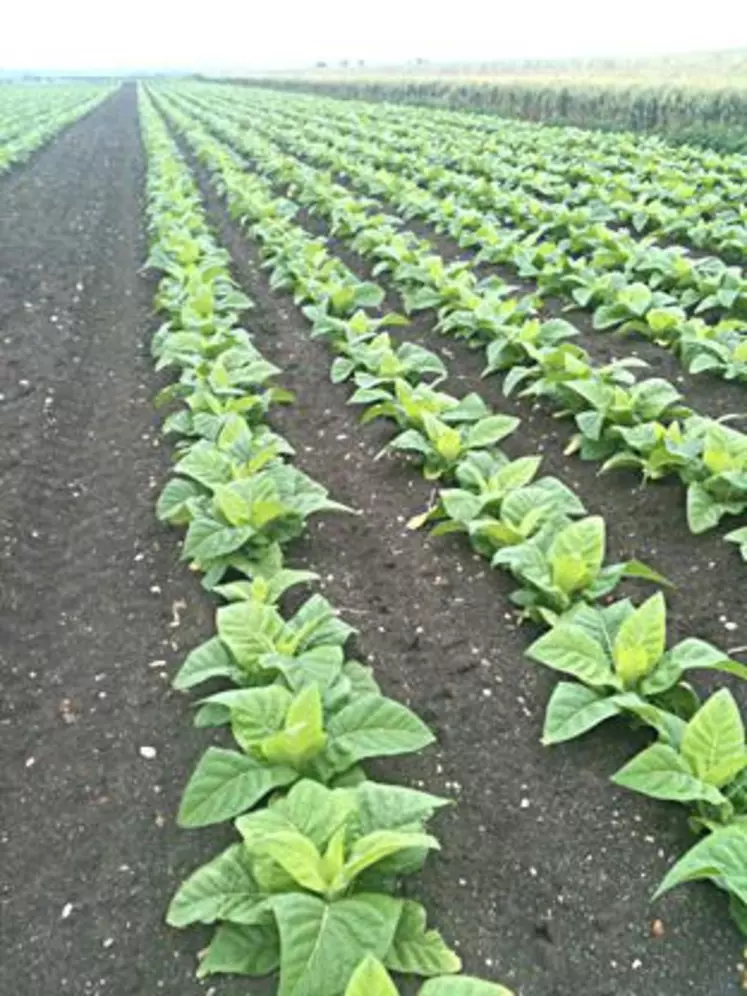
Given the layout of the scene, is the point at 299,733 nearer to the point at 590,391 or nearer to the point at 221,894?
the point at 221,894

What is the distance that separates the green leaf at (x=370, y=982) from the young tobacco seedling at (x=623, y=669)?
1.13 metres

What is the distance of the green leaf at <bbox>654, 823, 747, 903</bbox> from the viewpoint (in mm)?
2191

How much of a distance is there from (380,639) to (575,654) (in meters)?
0.86

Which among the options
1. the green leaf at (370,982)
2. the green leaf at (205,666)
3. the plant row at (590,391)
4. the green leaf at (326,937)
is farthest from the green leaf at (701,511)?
the green leaf at (370,982)

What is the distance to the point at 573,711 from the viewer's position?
2.94 meters

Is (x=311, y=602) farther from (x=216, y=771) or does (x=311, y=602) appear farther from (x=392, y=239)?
(x=392, y=239)

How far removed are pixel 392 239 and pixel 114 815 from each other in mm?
6836

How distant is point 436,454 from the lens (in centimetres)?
475

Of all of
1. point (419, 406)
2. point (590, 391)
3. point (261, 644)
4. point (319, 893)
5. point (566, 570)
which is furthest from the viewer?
point (419, 406)

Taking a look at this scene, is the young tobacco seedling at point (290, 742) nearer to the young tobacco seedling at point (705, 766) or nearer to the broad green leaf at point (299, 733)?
the broad green leaf at point (299, 733)

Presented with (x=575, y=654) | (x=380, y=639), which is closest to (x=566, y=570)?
(x=575, y=654)

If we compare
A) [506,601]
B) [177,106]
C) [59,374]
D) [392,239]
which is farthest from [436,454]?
[177,106]

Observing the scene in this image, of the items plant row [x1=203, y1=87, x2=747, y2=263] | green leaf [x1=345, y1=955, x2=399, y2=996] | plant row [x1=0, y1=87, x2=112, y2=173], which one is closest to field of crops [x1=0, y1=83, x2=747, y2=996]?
green leaf [x1=345, y1=955, x2=399, y2=996]

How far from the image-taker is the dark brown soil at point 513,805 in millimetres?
2375
